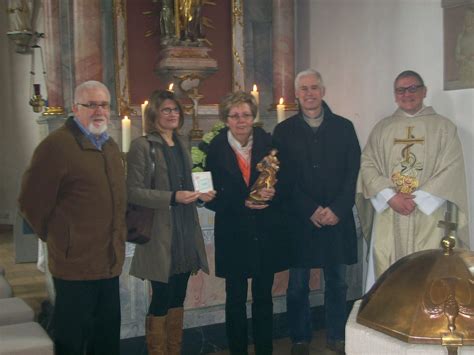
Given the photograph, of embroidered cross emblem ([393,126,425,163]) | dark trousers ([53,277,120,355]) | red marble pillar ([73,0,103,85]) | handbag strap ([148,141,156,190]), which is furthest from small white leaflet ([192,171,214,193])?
red marble pillar ([73,0,103,85])

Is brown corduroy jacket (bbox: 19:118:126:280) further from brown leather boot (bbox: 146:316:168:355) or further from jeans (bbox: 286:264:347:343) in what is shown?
jeans (bbox: 286:264:347:343)

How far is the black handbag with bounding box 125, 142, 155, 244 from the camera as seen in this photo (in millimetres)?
3096

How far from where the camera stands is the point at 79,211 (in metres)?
2.79

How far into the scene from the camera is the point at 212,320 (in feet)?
13.6

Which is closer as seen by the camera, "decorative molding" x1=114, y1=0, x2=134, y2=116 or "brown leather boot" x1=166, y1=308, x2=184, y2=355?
"brown leather boot" x1=166, y1=308, x2=184, y2=355

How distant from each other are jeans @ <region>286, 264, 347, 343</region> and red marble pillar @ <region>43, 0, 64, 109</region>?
2.70m

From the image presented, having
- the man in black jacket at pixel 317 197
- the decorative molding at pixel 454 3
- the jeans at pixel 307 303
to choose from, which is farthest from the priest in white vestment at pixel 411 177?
the decorative molding at pixel 454 3

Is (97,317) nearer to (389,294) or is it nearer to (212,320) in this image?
(212,320)

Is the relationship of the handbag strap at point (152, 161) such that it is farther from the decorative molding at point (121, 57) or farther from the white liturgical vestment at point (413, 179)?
the decorative molding at point (121, 57)

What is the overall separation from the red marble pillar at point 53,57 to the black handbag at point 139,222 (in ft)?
8.26

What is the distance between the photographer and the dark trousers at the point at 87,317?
9.32ft

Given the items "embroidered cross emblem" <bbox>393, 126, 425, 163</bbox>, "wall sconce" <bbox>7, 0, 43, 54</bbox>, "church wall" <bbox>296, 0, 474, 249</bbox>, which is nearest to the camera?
"embroidered cross emblem" <bbox>393, 126, 425, 163</bbox>

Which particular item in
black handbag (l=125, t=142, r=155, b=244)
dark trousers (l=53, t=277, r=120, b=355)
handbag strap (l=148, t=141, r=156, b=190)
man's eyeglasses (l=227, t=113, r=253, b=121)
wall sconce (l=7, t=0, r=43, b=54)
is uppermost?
wall sconce (l=7, t=0, r=43, b=54)

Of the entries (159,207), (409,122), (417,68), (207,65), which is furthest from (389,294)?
(207,65)
